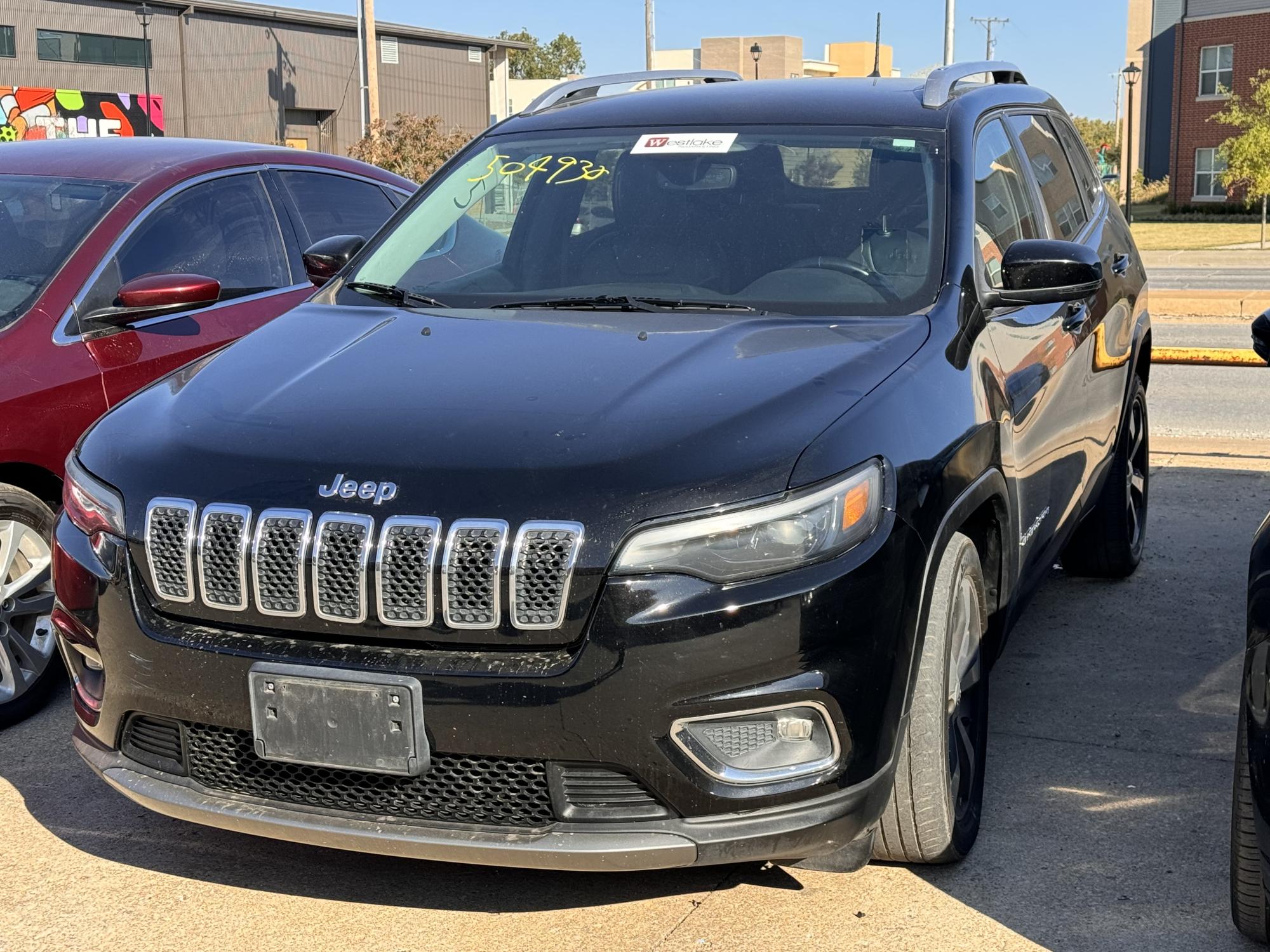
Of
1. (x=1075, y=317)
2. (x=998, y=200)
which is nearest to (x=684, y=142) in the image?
(x=998, y=200)

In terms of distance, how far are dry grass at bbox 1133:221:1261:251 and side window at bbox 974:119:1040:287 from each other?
1328 inches

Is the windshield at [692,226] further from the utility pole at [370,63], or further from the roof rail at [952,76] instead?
the utility pole at [370,63]

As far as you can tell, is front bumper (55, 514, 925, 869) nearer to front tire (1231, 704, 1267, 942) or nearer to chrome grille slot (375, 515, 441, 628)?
chrome grille slot (375, 515, 441, 628)

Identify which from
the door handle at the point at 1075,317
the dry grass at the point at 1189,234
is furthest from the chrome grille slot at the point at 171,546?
the dry grass at the point at 1189,234

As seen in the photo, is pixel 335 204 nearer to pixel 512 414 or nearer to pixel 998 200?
pixel 998 200

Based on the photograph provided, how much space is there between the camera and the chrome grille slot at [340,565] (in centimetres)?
294

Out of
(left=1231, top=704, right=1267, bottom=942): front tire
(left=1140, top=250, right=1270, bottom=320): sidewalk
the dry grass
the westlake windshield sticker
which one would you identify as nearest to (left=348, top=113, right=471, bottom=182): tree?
the dry grass

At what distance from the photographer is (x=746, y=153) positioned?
14.6 feet

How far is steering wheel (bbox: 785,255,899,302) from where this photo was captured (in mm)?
3941

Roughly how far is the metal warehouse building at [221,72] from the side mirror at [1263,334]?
52.1 meters

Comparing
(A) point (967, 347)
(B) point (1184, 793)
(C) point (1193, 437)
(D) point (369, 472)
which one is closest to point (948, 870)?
(B) point (1184, 793)

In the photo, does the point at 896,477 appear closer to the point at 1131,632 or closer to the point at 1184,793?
the point at 1184,793

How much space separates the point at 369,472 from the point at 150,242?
269cm

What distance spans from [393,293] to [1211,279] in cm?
2372
